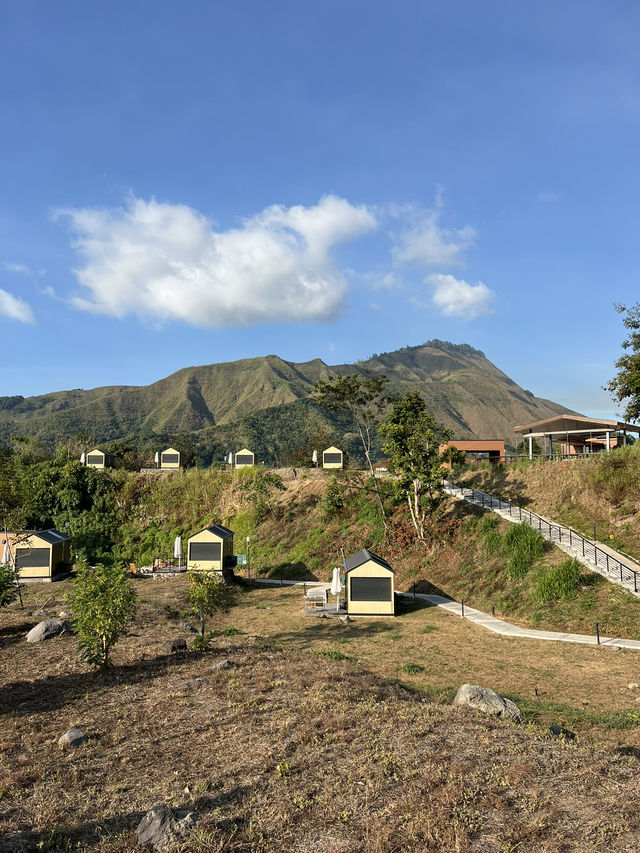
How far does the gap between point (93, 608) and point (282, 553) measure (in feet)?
95.0

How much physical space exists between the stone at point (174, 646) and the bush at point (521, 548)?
60.6ft

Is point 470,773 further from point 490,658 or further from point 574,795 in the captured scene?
point 490,658

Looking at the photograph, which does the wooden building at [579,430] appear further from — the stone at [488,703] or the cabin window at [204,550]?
the stone at [488,703]

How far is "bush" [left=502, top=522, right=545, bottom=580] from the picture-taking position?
2759cm

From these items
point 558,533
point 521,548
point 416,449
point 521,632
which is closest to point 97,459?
point 416,449

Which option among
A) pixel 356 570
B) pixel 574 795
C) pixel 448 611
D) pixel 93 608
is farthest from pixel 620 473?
pixel 93 608

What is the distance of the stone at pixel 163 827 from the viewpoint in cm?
660

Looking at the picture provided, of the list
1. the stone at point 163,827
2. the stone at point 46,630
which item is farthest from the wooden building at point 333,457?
the stone at point 163,827

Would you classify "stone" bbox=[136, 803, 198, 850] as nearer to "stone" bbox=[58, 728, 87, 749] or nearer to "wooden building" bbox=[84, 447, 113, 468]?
"stone" bbox=[58, 728, 87, 749]

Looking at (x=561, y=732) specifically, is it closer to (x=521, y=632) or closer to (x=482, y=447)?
(x=521, y=632)

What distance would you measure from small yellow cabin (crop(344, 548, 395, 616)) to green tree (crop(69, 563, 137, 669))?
14355 mm

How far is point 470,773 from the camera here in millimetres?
8305

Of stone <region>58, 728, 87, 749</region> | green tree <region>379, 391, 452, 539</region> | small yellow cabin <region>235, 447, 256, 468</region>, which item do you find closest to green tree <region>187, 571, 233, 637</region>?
stone <region>58, 728, 87, 749</region>

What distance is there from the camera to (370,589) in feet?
88.0
